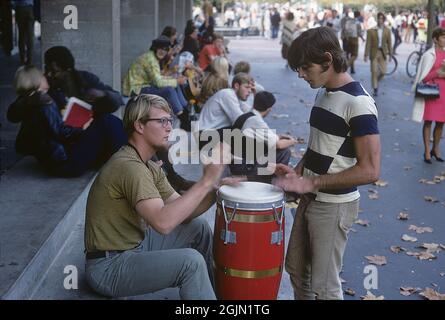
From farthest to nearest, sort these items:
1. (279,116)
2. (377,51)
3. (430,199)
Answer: (377,51), (279,116), (430,199)

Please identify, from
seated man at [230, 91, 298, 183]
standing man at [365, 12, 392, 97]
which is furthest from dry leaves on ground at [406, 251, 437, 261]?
standing man at [365, 12, 392, 97]

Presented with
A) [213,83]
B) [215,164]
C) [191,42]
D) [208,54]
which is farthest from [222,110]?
[191,42]

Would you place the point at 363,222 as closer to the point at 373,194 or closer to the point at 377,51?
the point at 373,194

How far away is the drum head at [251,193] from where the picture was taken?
3.73 meters

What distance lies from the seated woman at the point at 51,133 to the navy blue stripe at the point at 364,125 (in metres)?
2.97

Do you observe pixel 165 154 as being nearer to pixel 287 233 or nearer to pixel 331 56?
pixel 287 233

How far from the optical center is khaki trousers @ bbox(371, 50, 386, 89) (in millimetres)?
15617

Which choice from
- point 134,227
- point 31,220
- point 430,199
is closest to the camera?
point 134,227

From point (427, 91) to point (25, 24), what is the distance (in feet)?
30.4

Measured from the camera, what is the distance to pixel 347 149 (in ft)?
11.6

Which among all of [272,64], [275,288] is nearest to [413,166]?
[275,288]

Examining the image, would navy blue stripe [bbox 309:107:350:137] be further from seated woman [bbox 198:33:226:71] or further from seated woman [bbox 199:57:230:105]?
seated woman [bbox 198:33:226:71]

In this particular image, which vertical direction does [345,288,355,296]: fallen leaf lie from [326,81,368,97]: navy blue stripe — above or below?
below

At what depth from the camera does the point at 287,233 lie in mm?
5871
